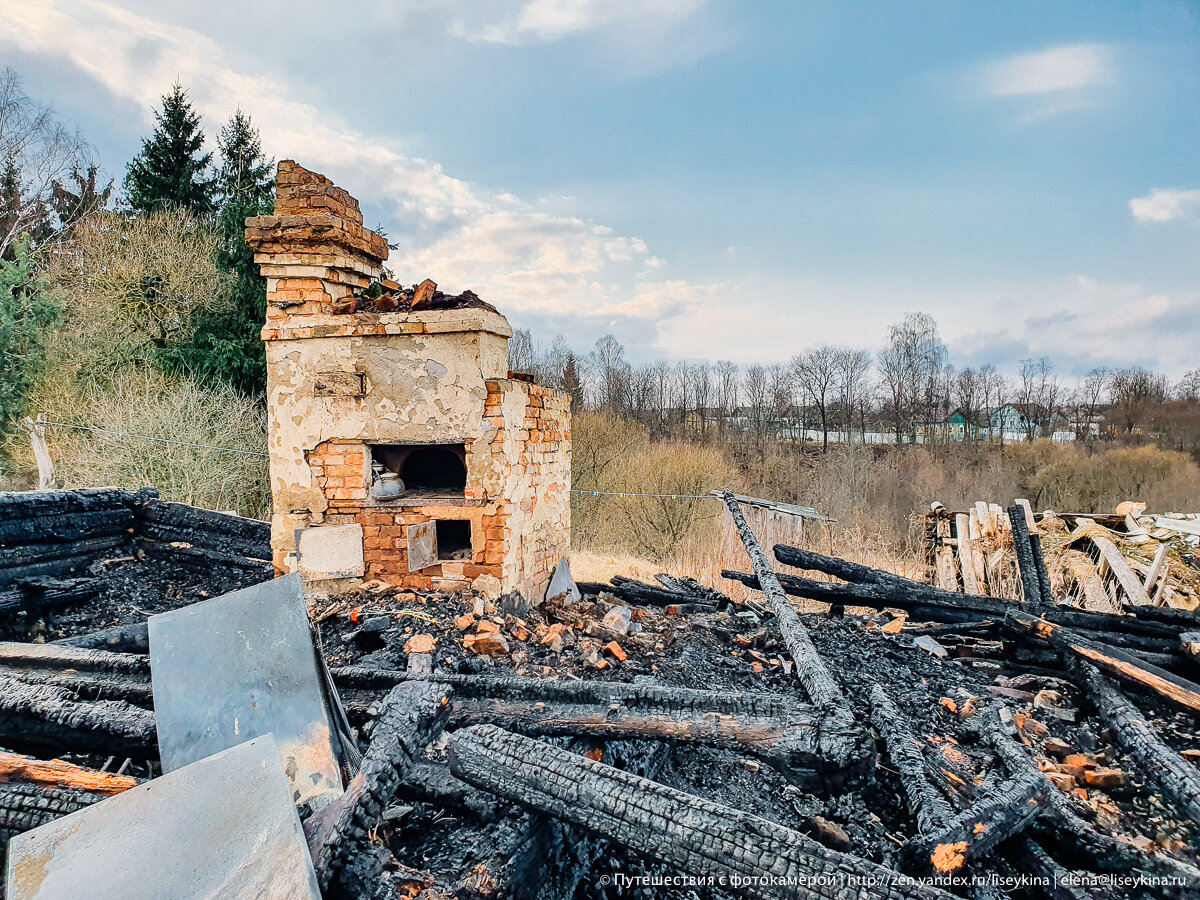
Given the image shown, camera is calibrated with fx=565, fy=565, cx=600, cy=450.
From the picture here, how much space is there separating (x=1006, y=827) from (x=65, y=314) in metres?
19.9

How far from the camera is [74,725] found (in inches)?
102

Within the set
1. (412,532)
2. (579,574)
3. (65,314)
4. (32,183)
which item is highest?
(32,183)

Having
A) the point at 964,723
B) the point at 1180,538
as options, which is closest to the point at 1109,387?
the point at 1180,538

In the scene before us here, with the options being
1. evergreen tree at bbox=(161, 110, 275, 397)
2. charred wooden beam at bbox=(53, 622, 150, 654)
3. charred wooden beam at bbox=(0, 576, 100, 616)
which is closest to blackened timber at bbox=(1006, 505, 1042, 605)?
charred wooden beam at bbox=(53, 622, 150, 654)

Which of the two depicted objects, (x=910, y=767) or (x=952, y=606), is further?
(x=952, y=606)

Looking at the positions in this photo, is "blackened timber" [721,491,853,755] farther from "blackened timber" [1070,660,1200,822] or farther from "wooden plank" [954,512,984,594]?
"wooden plank" [954,512,984,594]

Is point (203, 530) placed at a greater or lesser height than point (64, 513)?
lesser

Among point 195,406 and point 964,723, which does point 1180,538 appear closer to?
→ point 964,723

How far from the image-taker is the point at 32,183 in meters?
16.8

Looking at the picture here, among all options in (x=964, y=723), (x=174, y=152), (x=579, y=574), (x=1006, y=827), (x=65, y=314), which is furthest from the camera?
(x=174, y=152)

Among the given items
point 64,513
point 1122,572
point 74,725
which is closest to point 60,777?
point 74,725

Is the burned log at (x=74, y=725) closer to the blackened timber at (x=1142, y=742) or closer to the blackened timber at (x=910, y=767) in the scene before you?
the blackened timber at (x=910, y=767)

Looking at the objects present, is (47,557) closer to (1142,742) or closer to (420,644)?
(420,644)

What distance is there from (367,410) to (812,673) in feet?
13.3
